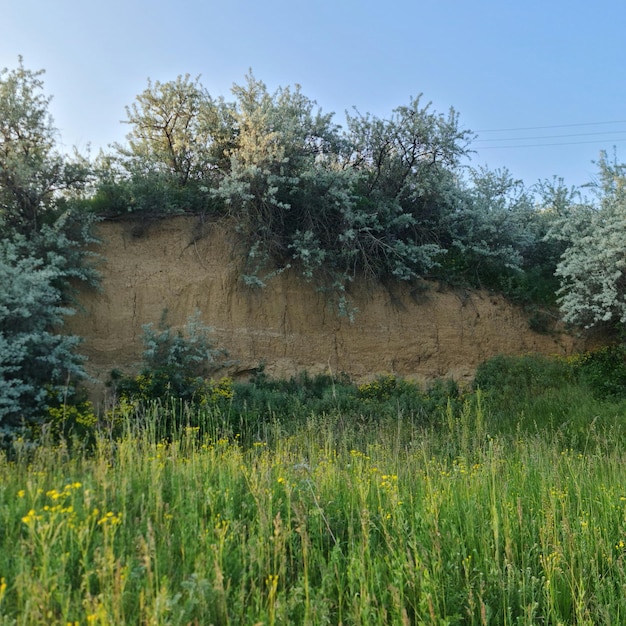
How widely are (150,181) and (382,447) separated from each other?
8.56 meters

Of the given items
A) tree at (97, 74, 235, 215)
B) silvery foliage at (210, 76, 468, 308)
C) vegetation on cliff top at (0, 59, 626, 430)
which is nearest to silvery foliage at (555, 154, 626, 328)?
vegetation on cliff top at (0, 59, 626, 430)

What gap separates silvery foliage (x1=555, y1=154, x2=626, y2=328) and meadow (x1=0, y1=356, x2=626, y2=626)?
889 cm

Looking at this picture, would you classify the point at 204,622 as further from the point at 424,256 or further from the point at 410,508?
the point at 424,256

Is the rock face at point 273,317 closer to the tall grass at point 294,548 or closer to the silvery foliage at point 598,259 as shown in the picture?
the silvery foliage at point 598,259

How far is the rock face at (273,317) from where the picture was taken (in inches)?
484

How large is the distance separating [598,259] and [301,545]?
1236 centimetres

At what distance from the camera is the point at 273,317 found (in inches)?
527

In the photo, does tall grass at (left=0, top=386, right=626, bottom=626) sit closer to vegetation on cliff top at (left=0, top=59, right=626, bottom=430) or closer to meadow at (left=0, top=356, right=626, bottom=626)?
meadow at (left=0, top=356, right=626, bottom=626)

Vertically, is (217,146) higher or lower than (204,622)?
higher

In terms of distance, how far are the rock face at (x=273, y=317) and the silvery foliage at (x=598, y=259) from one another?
4.25ft

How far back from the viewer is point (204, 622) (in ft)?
9.71

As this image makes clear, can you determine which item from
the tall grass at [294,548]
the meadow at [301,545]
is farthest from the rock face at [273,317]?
the tall grass at [294,548]

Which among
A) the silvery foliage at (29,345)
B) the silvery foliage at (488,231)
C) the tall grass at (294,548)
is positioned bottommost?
the tall grass at (294,548)

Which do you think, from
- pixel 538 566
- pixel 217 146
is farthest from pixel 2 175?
pixel 538 566
